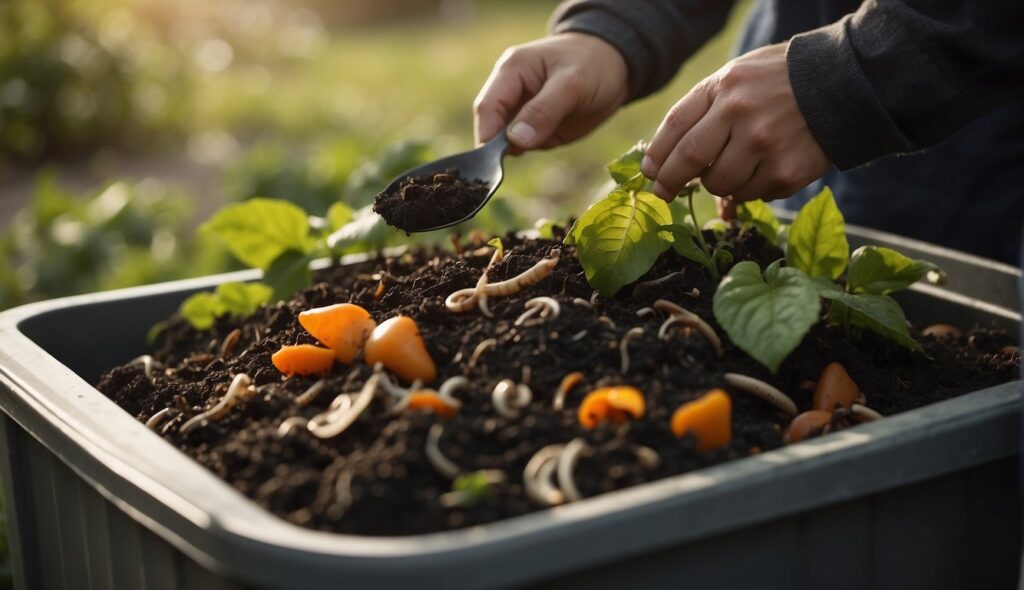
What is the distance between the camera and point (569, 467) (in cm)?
103

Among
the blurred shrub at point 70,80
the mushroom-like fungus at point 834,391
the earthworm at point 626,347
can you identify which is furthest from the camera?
the blurred shrub at point 70,80

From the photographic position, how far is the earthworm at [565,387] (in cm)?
116

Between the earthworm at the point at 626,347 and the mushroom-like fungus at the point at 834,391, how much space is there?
24cm

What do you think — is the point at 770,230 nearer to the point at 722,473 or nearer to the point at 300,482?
the point at 722,473

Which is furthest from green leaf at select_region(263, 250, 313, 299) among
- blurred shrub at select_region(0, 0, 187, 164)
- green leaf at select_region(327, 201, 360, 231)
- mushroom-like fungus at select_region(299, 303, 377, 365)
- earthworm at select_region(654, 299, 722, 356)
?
blurred shrub at select_region(0, 0, 187, 164)

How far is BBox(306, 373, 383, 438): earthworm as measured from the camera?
1143 mm

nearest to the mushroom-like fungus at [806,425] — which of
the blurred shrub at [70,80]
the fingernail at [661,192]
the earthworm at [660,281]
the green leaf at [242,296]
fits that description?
the earthworm at [660,281]

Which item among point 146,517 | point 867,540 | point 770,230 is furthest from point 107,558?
point 770,230

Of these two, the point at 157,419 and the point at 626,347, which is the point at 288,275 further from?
the point at 626,347

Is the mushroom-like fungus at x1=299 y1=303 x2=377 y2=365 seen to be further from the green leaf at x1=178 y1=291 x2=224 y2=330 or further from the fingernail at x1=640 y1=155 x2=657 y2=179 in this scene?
the green leaf at x1=178 y1=291 x2=224 y2=330

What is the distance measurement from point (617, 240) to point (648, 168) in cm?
13

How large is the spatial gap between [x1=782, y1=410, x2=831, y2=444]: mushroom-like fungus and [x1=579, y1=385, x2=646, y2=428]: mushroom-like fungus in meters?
0.21

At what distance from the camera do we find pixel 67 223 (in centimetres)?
341

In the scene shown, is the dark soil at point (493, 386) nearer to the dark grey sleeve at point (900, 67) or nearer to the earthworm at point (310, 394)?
the earthworm at point (310, 394)
